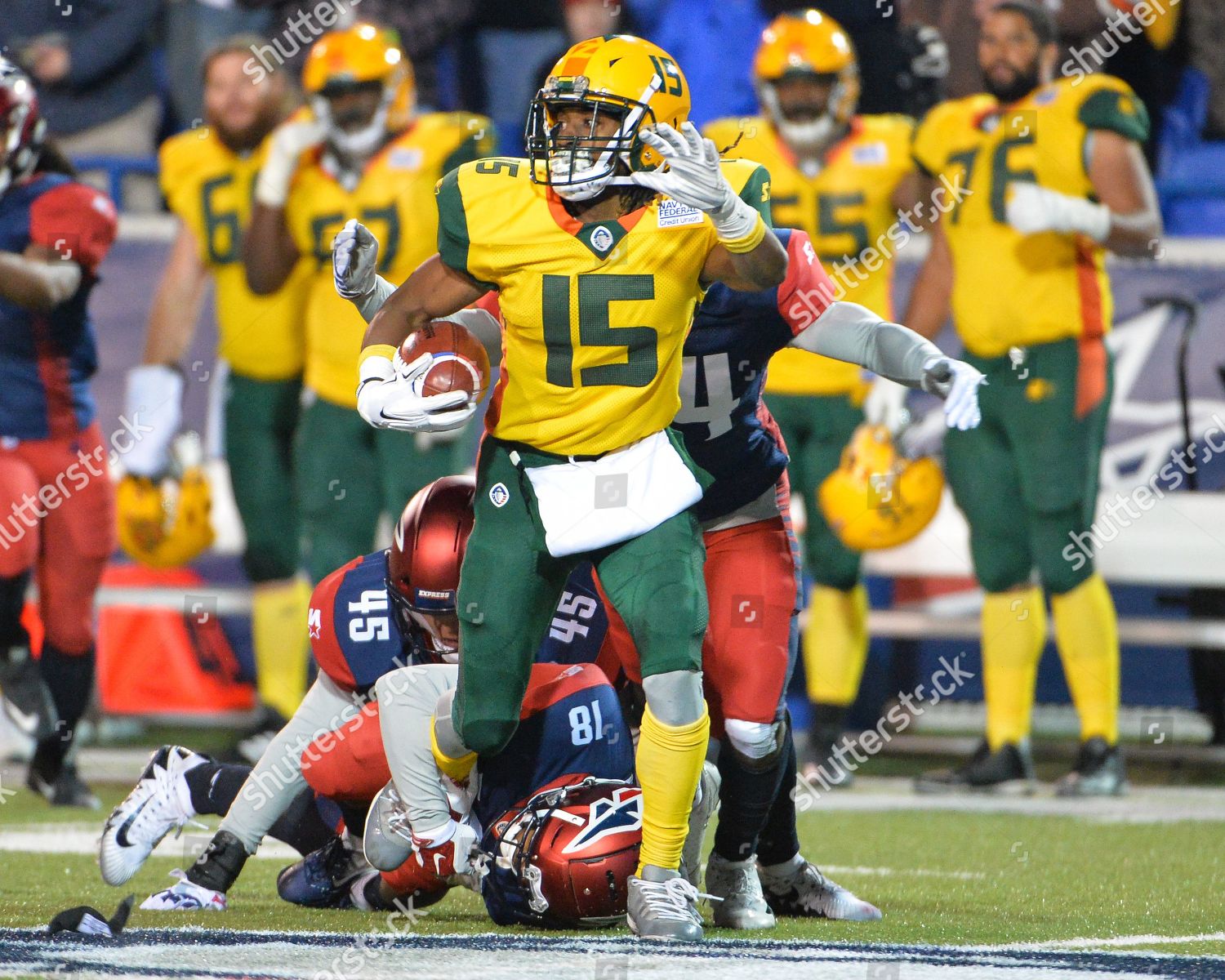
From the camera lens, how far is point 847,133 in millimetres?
6492

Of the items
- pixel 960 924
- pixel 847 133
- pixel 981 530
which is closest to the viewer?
pixel 960 924

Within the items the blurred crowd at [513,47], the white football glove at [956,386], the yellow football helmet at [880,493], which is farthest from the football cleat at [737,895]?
the blurred crowd at [513,47]

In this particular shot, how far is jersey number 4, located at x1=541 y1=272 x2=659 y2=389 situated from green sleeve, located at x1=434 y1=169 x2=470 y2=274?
6.2 inches

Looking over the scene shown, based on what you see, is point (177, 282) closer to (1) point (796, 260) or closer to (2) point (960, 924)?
(1) point (796, 260)

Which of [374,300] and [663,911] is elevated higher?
[374,300]

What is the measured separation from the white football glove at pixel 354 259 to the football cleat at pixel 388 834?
86cm

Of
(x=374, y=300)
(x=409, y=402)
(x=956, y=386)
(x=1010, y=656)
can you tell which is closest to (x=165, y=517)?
(x=1010, y=656)

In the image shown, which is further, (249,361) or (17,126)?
(249,361)

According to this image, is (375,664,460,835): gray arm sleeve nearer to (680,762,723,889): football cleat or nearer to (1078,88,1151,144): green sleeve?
(680,762,723,889): football cleat

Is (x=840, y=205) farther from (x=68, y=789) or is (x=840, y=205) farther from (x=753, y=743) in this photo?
(x=753, y=743)

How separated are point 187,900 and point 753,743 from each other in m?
1.03

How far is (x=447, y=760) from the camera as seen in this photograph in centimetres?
349

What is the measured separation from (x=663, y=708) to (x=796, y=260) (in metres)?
0.86

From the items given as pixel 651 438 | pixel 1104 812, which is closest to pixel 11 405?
pixel 651 438
